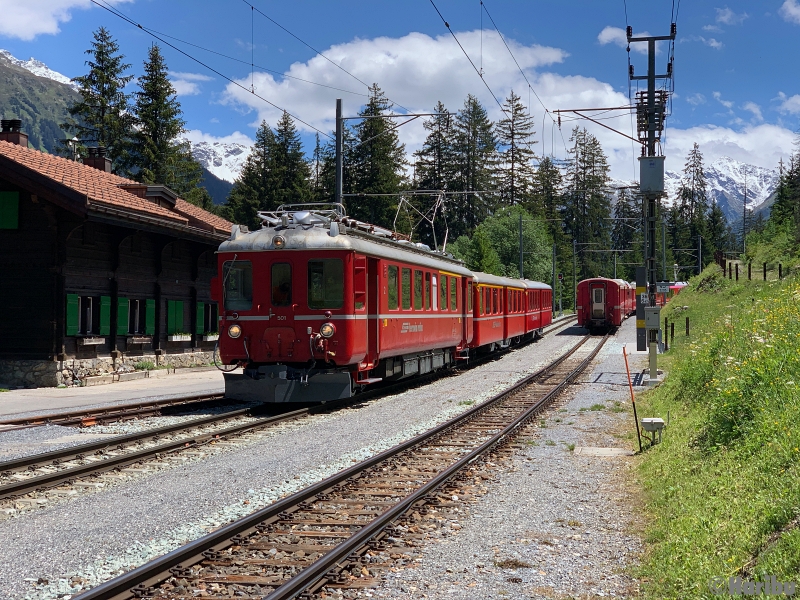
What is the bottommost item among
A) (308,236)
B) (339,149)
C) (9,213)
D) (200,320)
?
(200,320)

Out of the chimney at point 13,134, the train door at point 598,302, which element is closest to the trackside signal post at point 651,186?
the chimney at point 13,134

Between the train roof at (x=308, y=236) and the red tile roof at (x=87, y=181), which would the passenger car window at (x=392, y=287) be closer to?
the train roof at (x=308, y=236)

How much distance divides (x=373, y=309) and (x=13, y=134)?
57.5 feet

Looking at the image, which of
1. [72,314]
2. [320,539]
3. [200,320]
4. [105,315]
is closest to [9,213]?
[72,314]

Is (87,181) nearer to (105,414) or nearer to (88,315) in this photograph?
(88,315)

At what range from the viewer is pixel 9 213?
20.8 m

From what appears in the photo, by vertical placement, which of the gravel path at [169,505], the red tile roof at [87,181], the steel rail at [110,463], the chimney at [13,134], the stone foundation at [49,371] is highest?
the chimney at [13,134]

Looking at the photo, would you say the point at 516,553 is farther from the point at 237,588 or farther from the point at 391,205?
the point at 391,205

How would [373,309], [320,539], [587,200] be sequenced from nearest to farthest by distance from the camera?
[320,539] → [373,309] → [587,200]

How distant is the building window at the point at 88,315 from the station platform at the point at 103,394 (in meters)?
1.51

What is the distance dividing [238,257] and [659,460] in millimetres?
8399

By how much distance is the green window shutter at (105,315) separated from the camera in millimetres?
21984

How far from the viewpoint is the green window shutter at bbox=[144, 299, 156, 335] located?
24.2m

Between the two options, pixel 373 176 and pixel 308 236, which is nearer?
pixel 308 236
